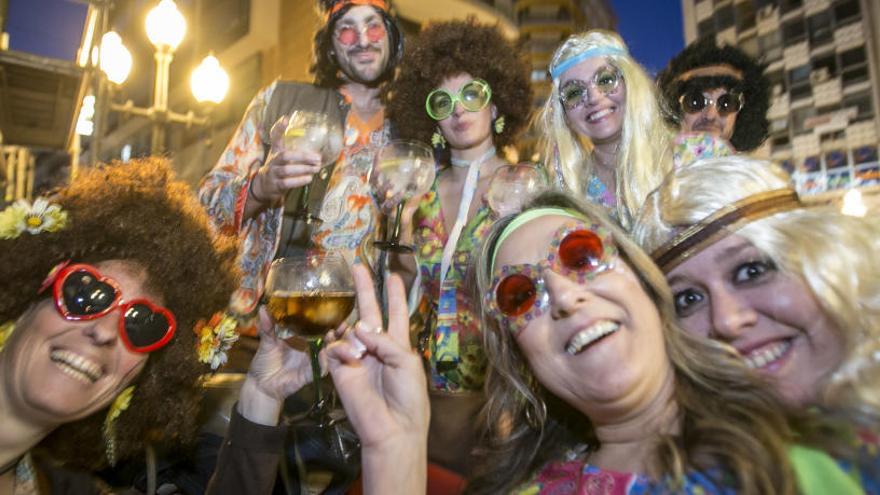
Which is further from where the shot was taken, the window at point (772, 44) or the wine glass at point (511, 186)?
the window at point (772, 44)

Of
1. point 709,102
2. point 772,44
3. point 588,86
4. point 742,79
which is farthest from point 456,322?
point 772,44

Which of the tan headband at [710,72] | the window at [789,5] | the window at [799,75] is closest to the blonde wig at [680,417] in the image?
the tan headband at [710,72]

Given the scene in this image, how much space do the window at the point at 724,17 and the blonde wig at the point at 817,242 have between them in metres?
41.5

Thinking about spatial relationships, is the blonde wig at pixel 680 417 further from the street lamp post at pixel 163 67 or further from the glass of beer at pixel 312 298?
the street lamp post at pixel 163 67

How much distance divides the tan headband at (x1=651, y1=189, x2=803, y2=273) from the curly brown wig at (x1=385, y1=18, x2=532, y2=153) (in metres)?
2.05

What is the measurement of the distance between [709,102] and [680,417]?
2.84 metres

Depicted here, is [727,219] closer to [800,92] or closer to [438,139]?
[438,139]

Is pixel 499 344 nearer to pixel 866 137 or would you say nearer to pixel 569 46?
pixel 569 46

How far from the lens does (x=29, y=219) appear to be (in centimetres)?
187

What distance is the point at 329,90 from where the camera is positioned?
10.6ft

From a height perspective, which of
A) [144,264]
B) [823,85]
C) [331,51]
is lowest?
[144,264]

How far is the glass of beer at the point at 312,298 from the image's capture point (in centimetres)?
180

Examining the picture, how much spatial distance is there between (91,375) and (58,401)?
0.35ft

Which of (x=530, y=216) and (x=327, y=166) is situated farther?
(x=327, y=166)
